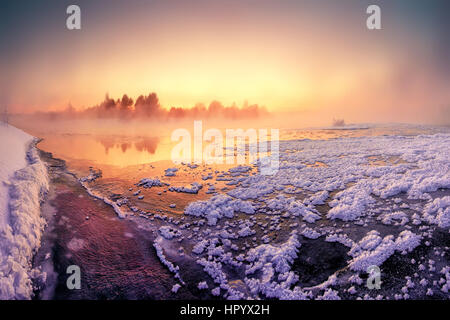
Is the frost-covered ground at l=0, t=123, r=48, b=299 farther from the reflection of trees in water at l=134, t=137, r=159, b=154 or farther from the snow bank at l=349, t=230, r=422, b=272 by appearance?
the reflection of trees in water at l=134, t=137, r=159, b=154

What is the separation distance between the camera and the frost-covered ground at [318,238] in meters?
5.43

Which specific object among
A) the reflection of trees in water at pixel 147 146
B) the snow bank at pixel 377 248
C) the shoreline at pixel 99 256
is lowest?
the shoreline at pixel 99 256

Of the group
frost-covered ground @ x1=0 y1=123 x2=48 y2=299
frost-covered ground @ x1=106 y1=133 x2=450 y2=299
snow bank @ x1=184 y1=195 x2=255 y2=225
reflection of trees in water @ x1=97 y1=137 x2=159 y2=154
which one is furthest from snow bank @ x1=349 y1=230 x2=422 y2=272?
reflection of trees in water @ x1=97 y1=137 x2=159 y2=154

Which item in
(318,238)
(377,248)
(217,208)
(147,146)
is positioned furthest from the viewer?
(147,146)

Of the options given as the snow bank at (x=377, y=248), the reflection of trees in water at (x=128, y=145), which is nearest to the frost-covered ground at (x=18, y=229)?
the snow bank at (x=377, y=248)

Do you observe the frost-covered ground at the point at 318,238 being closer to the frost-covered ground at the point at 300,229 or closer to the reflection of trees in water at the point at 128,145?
the frost-covered ground at the point at 300,229

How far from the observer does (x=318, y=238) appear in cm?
729

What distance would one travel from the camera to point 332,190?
36.8 ft

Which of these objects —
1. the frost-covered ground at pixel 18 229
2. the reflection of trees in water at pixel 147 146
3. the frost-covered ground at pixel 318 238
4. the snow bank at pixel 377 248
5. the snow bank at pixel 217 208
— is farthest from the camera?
the reflection of trees in water at pixel 147 146

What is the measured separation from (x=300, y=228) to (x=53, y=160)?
20569mm

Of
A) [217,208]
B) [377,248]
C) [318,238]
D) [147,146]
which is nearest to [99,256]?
[217,208]

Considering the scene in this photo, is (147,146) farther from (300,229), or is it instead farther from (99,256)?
(300,229)
